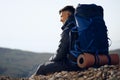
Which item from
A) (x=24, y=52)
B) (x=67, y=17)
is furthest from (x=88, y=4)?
(x=24, y=52)

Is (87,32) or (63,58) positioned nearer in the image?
(87,32)

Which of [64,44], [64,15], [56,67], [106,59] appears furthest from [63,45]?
[106,59]

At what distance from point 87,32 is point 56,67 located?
167 cm

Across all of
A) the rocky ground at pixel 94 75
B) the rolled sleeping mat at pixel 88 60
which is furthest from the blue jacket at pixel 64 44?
the rocky ground at pixel 94 75

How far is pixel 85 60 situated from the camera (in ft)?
32.1

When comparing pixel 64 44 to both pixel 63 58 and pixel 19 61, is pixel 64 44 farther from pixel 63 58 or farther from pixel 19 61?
pixel 19 61

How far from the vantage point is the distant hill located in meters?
39.4

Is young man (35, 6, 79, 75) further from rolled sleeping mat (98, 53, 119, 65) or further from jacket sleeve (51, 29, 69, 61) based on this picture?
rolled sleeping mat (98, 53, 119, 65)

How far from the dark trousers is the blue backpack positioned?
10.6 inches

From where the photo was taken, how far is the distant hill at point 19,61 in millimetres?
39406

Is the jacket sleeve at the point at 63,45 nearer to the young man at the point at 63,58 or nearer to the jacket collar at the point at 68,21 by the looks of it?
the young man at the point at 63,58

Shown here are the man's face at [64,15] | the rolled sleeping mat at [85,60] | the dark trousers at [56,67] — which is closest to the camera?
the rolled sleeping mat at [85,60]

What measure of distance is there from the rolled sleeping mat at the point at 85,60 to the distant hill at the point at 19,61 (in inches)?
1079

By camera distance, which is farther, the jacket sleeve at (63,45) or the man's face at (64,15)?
the man's face at (64,15)
